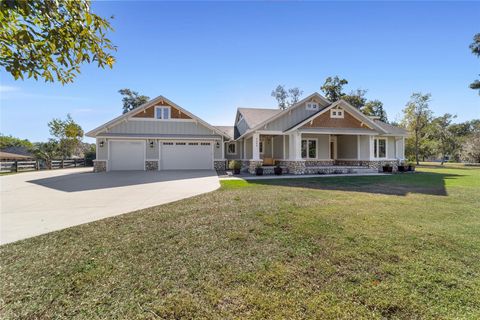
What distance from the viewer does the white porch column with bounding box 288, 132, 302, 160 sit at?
16766 mm

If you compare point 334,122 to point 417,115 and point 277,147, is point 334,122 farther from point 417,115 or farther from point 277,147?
point 417,115

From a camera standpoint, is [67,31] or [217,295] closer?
[67,31]

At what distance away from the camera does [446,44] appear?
503 inches

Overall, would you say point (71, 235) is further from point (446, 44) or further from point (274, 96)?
point (274, 96)

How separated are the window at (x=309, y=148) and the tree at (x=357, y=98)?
64.9 ft

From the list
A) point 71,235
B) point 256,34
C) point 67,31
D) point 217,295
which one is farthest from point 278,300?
point 256,34

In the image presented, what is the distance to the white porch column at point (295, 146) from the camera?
16766mm

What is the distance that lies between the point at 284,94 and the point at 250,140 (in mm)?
23928

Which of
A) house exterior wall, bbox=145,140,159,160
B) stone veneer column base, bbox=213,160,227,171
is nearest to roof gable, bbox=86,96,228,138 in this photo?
stone veneer column base, bbox=213,160,227,171

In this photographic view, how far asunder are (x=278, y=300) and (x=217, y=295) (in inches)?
28.7

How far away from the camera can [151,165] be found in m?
19.8

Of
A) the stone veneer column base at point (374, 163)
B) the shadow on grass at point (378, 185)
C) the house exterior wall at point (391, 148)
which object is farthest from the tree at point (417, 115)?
the shadow on grass at point (378, 185)

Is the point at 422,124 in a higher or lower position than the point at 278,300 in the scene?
higher

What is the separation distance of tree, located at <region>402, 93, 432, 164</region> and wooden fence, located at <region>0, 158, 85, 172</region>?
46991 millimetres
